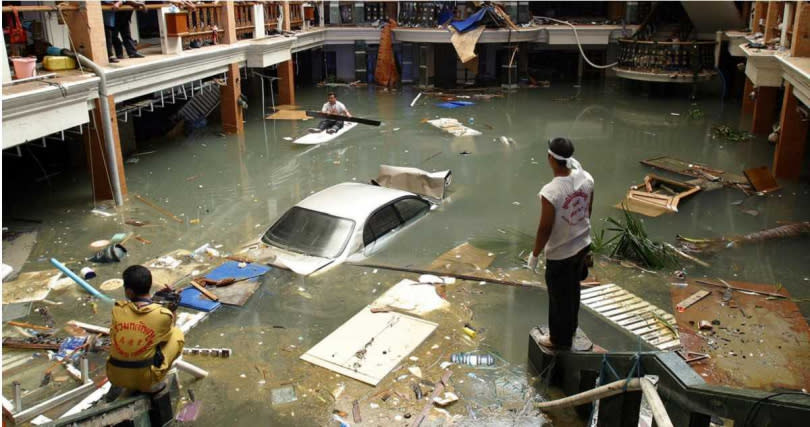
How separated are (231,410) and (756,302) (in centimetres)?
653

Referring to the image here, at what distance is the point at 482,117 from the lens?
2078 cm

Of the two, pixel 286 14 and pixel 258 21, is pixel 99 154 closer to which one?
pixel 258 21

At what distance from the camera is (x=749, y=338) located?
7.16 metres

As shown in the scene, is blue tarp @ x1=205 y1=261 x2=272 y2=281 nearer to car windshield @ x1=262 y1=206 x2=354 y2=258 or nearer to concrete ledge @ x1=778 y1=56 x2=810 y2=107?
car windshield @ x1=262 y1=206 x2=354 y2=258

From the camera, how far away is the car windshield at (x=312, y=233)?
8.97m

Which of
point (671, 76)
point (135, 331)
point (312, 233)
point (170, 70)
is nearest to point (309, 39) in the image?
point (170, 70)

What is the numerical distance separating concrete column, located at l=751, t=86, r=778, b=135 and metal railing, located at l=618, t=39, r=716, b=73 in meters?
5.50

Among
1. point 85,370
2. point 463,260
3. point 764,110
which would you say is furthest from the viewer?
point 764,110

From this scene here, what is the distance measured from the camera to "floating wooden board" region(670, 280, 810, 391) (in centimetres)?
639

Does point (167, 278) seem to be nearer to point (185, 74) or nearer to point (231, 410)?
point (231, 410)

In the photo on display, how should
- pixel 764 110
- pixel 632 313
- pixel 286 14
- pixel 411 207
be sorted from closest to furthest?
pixel 632 313 < pixel 411 207 < pixel 764 110 < pixel 286 14

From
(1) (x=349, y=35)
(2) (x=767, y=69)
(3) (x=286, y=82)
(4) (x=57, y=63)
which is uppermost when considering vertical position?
(1) (x=349, y=35)

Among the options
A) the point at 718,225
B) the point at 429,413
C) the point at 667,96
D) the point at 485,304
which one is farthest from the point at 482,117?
the point at 429,413

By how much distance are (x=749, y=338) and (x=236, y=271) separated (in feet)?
21.2
